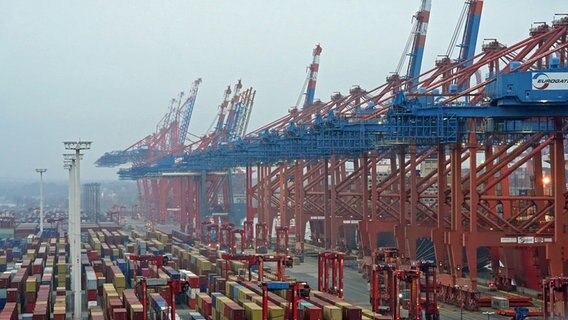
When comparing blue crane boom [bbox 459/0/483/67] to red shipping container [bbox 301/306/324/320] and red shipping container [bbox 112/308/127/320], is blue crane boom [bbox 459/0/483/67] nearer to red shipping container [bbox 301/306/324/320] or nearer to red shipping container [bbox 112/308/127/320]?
red shipping container [bbox 301/306/324/320]

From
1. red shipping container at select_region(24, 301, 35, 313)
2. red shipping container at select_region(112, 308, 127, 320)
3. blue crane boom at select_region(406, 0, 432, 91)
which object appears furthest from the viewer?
blue crane boom at select_region(406, 0, 432, 91)

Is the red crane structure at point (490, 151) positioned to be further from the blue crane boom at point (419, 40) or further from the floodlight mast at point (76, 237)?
the floodlight mast at point (76, 237)

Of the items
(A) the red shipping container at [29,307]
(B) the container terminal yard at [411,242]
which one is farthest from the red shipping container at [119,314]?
(A) the red shipping container at [29,307]

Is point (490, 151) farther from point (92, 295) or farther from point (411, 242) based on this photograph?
point (92, 295)

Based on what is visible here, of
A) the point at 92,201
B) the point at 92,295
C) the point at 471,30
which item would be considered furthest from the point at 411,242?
the point at 92,201

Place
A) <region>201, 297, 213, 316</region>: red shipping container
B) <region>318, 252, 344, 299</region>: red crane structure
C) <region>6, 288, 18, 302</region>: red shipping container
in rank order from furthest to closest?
<region>318, 252, 344, 299</region>: red crane structure, <region>6, 288, 18, 302</region>: red shipping container, <region>201, 297, 213, 316</region>: red shipping container

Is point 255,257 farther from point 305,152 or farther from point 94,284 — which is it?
point 305,152

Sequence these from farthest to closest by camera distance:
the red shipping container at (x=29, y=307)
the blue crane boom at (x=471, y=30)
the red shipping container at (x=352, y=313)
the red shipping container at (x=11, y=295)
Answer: the blue crane boom at (x=471, y=30) → the red shipping container at (x=29, y=307) → the red shipping container at (x=11, y=295) → the red shipping container at (x=352, y=313)

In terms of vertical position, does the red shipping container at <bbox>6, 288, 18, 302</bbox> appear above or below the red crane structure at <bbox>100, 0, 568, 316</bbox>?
below

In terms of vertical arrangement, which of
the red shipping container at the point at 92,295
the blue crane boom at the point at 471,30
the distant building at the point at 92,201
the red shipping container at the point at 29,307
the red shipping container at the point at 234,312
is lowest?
the red shipping container at the point at 29,307

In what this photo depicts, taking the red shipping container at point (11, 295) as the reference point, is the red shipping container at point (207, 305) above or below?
below

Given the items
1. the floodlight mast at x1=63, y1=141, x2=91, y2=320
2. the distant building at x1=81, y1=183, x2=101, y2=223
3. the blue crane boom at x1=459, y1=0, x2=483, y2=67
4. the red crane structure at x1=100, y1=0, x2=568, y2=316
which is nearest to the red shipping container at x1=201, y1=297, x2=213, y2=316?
the floodlight mast at x1=63, y1=141, x2=91, y2=320

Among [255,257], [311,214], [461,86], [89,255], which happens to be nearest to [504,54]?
[461,86]

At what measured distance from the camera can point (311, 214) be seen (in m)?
80.1
